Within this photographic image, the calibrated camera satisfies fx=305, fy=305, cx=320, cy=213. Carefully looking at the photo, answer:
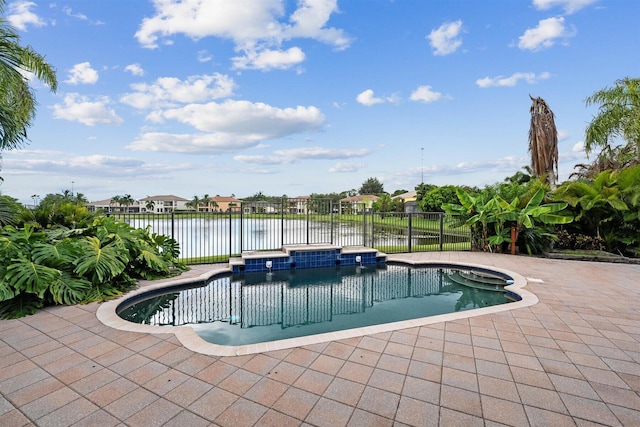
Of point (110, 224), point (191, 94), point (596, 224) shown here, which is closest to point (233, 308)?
point (110, 224)

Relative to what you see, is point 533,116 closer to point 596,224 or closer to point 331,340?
point 596,224

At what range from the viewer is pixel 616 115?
33.3ft

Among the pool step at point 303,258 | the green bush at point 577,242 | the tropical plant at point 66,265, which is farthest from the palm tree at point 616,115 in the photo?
the tropical plant at point 66,265

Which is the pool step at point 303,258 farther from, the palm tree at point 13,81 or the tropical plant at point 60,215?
the palm tree at point 13,81

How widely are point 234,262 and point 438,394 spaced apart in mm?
5956

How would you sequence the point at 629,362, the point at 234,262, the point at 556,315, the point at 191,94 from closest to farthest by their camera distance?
the point at 629,362 < the point at 556,315 < the point at 234,262 < the point at 191,94

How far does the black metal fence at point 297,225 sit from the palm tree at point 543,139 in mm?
7156

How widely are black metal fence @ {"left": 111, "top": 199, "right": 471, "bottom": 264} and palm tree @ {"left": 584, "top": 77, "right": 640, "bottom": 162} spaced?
5.56m

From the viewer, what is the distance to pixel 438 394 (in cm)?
233

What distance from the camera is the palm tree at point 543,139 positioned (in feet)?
46.3

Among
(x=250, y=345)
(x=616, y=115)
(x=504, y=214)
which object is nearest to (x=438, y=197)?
(x=616, y=115)

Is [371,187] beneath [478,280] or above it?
above

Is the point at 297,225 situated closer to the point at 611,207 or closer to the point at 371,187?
the point at 611,207

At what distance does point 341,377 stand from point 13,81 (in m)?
6.51
